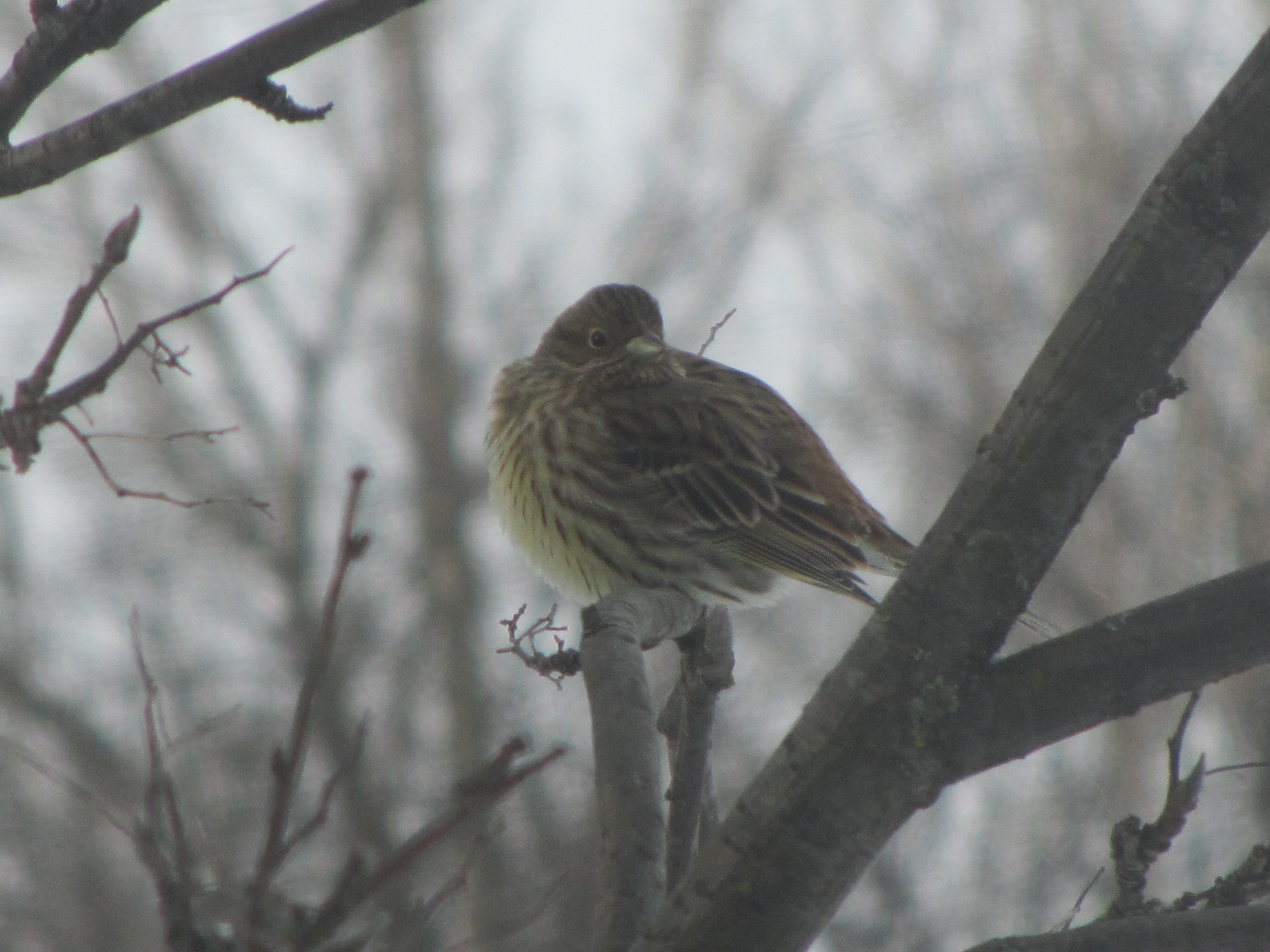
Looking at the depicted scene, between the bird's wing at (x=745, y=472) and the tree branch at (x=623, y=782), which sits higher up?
the bird's wing at (x=745, y=472)

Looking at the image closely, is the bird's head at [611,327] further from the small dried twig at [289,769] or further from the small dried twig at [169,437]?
the small dried twig at [289,769]

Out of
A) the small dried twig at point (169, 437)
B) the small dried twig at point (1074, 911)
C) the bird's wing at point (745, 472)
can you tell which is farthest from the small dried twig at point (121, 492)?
the bird's wing at point (745, 472)

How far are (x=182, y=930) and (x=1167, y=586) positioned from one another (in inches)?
677

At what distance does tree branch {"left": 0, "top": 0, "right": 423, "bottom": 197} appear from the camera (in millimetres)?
2465

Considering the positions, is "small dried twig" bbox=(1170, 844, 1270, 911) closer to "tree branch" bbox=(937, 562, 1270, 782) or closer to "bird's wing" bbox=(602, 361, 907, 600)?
"tree branch" bbox=(937, 562, 1270, 782)

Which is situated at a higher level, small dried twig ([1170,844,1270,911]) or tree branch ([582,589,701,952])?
tree branch ([582,589,701,952])

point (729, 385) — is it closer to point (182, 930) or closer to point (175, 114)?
point (175, 114)

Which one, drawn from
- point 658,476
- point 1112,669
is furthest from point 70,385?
point 658,476

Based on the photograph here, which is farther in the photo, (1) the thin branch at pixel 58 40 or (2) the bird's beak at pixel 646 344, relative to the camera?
(2) the bird's beak at pixel 646 344

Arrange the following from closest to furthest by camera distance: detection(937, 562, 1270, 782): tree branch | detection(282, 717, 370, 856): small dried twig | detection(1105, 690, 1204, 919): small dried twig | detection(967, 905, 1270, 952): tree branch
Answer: detection(282, 717, 370, 856): small dried twig, detection(967, 905, 1270, 952): tree branch, detection(937, 562, 1270, 782): tree branch, detection(1105, 690, 1204, 919): small dried twig

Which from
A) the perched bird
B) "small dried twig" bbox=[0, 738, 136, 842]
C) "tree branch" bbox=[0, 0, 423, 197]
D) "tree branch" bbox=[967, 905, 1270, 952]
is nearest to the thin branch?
"tree branch" bbox=[0, 0, 423, 197]

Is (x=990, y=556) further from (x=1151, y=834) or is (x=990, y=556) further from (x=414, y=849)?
(x=414, y=849)

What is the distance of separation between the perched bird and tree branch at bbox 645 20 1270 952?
→ 11.3ft

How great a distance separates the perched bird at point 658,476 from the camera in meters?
6.18
